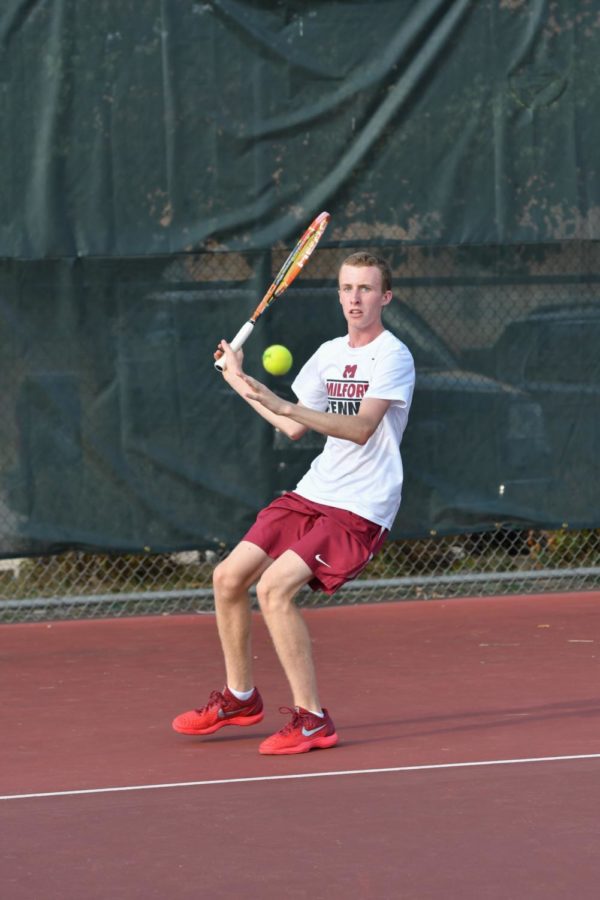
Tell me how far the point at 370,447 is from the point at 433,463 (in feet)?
8.36

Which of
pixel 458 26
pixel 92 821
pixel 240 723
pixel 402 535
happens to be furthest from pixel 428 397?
pixel 92 821

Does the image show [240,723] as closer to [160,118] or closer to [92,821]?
[92,821]

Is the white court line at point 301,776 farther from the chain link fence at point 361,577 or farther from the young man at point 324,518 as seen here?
the chain link fence at point 361,577

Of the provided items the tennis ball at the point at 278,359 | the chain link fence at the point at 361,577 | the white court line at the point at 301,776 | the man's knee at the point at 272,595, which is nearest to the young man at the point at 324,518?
the man's knee at the point at 272,595

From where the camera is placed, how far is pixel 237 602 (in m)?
5.20

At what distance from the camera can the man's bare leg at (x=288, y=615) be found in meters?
5.06

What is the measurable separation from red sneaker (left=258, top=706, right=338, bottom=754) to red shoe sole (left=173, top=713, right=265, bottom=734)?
195 mm

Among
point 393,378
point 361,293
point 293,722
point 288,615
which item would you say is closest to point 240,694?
point 293,722

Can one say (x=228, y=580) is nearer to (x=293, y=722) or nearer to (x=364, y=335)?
(x=293, y=722)

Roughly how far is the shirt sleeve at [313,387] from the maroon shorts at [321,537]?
0.33m

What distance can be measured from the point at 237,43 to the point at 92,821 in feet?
13.8

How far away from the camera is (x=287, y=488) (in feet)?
25.1

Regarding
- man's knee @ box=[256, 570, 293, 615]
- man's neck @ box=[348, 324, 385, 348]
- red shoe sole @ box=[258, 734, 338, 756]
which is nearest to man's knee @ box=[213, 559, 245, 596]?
man's knee @ box=[256, 570, 293, 615]

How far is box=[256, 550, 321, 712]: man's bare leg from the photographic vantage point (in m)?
5.06
